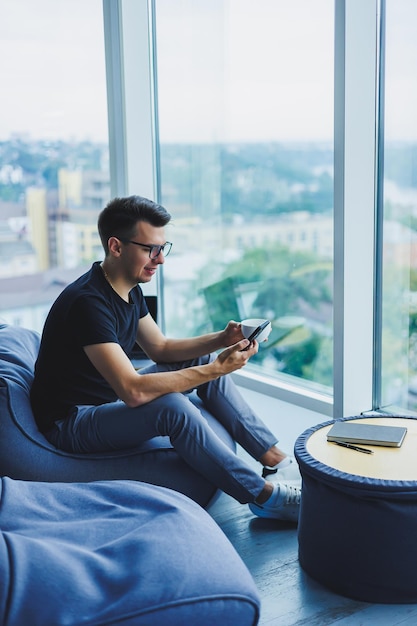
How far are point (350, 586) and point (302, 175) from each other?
205cm

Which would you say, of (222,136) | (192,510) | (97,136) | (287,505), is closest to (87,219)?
(97,136)

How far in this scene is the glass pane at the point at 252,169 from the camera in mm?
3725

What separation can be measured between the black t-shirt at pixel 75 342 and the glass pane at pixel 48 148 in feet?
5.28

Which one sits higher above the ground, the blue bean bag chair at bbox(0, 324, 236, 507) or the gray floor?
the blue bean bag chair at bbox(0, 324, 236, 507)

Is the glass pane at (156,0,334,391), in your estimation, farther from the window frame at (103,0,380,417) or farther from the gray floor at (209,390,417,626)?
the gray floor at (209,390,417,626)

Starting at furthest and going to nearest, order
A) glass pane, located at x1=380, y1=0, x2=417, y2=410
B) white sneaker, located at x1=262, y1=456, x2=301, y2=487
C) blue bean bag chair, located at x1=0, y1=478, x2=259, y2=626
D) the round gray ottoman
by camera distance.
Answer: glass pane, located at x1=380, y1=0, x2=417, y2=410
white sneaker, located at x1=262, y1=456, x2=301, y2=487
the round gray ottoman
blue bean bag chair, located at x1=0, y1=478, x2=259, y2=626

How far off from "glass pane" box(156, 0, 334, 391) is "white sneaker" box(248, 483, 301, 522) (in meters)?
1.04

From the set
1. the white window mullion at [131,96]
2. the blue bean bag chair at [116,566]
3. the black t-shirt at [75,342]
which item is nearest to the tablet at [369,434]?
the blue bean bag chair at [116,566]

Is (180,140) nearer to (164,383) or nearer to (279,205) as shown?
(279,205)

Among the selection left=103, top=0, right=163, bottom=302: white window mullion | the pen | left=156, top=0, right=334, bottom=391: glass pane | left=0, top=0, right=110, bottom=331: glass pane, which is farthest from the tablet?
left=0, top=0, right=110, bottom=331: glass pane

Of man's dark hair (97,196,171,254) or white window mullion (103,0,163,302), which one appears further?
white window mullion (103,0,163,302)

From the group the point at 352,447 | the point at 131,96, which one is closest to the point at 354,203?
the point at 352,447

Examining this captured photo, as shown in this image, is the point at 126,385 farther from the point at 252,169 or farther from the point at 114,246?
the point at 252,169

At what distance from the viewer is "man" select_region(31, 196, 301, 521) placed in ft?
9.27
